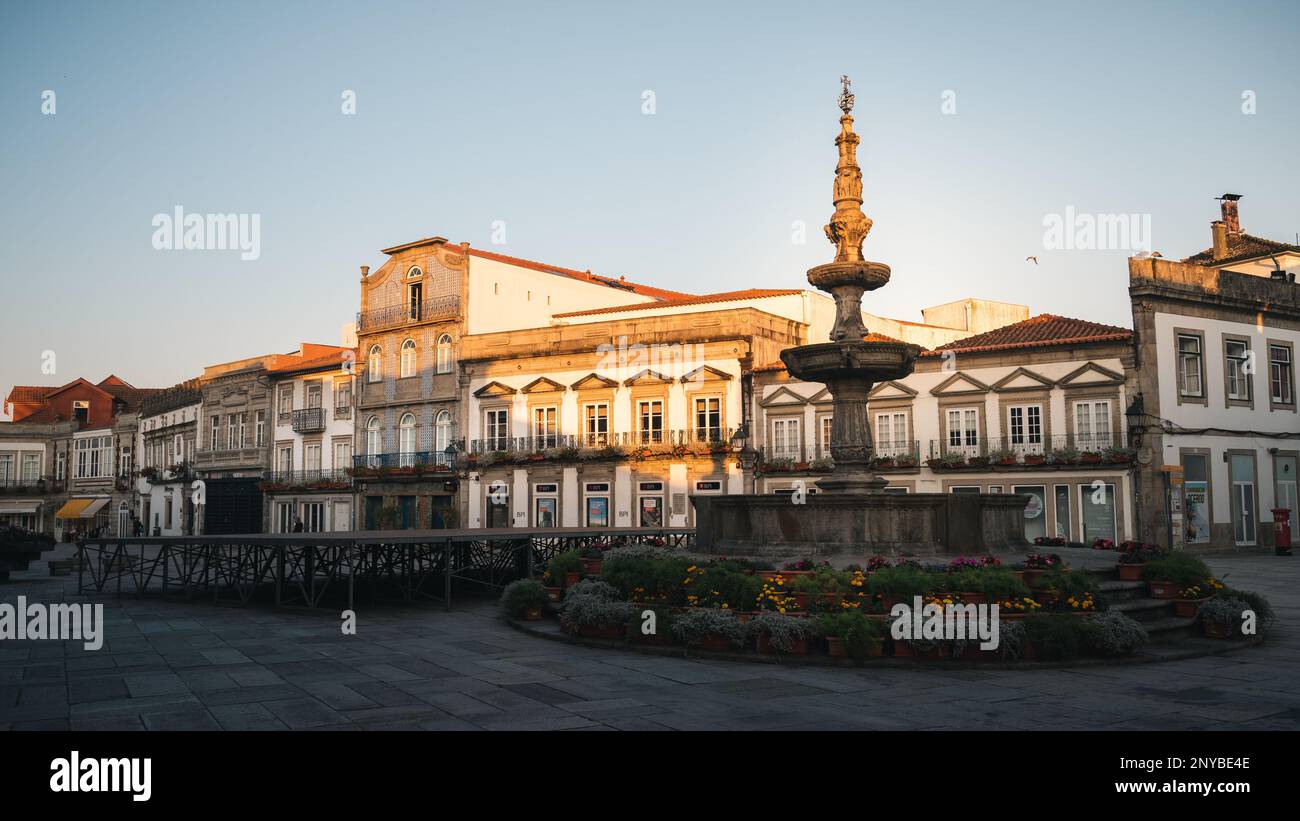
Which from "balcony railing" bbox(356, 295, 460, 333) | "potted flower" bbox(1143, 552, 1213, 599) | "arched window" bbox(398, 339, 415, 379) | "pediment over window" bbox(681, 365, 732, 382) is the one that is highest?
"balcony railing" bbox(356, 295, 460, 333)

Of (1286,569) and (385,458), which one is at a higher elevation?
(385,458)

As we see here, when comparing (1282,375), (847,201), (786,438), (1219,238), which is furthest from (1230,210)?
(847,201)

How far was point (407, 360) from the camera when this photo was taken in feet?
162

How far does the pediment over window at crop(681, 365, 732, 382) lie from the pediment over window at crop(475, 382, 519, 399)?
8744 mm

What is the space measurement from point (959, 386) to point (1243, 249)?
18289mm

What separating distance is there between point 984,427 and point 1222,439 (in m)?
7.47

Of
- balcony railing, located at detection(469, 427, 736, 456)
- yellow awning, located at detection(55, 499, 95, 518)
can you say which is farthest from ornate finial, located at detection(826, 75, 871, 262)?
yellow awning, located at detection(55, 499, 95, 518)

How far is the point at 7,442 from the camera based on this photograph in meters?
68.1

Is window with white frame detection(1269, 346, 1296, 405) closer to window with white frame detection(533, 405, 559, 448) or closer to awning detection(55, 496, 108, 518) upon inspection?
window with white frame detection(533, 405, 559, 448)

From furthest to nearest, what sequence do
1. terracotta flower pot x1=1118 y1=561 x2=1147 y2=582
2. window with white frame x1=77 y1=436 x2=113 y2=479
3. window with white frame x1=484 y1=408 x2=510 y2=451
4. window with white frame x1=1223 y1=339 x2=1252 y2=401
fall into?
1. window with white frame x1=77 y1=436 x2=113 y2=479
2. window with white frame x1=484 y1=408 x2=510 y2=451
3. window with white frame x1=1223 y1=339 x2=1252 y2=401
4. terracotta flower pot x1=1118 y1=561 x2=1147 y2=582

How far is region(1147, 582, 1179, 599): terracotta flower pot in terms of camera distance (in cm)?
1483

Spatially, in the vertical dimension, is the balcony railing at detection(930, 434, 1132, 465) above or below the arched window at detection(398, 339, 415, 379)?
below
